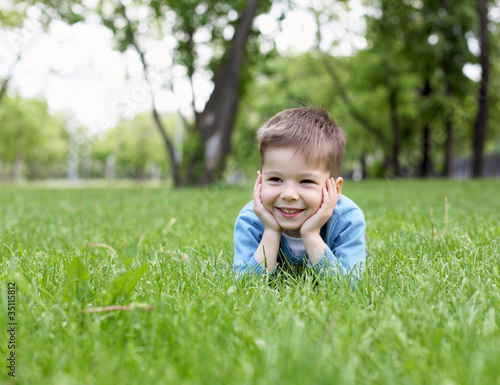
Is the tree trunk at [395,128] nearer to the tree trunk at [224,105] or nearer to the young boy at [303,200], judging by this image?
the tree trunk at [224,105]

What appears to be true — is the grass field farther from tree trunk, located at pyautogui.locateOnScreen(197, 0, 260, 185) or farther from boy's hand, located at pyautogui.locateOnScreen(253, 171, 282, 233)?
tree trunk, located at pyautogui.locateOnScreen(197, 0, 260, 185)

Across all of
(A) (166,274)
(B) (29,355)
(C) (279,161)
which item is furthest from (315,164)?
(B) (29,355)

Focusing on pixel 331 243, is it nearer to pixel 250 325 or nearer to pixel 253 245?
pixel 253 245

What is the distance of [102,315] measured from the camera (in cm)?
160

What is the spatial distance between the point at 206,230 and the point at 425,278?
7.59 feet

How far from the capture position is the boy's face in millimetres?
2180

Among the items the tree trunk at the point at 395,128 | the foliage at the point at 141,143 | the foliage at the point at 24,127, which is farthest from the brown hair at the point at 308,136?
the foliage at the point at 141,143

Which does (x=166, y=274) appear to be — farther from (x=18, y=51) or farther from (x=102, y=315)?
(x=18, y=51)

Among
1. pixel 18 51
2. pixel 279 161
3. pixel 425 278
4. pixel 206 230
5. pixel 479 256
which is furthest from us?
pixel 18 51

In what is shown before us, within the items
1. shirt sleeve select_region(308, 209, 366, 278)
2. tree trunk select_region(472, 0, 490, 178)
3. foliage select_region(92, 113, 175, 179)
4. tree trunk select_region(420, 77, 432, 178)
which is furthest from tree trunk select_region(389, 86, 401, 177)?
foliage select_region(92, 113, 175, 179)

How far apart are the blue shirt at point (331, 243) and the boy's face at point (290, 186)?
0.80 ft

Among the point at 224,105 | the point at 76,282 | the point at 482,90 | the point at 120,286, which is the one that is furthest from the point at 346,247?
the point at 482,90

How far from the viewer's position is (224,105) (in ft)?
42.5

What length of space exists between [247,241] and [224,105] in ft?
35.8
